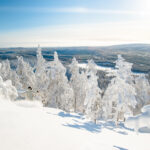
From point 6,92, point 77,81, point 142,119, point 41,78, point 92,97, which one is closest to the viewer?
point 142,119

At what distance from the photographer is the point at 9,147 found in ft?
16.3

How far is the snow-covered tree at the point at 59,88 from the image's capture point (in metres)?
30.2

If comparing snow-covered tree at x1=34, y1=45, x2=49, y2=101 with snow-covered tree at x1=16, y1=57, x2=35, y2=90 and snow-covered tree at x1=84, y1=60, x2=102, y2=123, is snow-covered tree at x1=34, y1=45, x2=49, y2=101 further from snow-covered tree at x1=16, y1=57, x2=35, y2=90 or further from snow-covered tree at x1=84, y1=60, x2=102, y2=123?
snow-covered tree at x1=84, y1=60, x2=102, y2=123

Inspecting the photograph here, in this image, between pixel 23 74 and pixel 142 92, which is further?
pixel 23 74

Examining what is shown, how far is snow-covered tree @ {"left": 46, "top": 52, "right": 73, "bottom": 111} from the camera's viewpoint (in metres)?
30.2

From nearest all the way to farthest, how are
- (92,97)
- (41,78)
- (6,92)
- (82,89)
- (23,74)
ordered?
(6,92), (92,97), (41,78), (82,89), (23,74)

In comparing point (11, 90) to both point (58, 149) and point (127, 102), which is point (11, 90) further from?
point (127, 102)

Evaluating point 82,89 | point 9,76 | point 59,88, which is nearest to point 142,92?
point 82,89

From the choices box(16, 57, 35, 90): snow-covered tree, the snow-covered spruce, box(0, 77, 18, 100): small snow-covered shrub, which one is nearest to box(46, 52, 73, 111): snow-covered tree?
the snow-covered spruce

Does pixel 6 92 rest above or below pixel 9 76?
above

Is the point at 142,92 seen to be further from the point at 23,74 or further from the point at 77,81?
the point at 23,74

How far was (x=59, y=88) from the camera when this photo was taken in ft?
100

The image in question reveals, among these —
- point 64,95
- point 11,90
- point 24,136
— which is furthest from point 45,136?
point 64,95

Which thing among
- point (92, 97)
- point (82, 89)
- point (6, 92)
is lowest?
point (82, 89)
